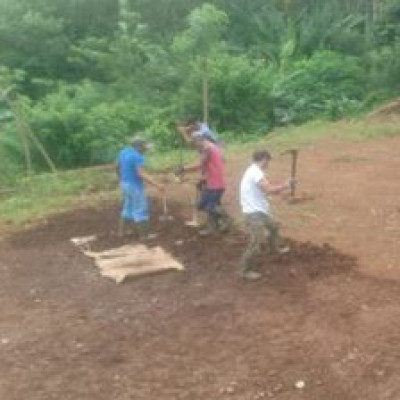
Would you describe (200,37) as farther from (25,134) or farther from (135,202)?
(135,202)

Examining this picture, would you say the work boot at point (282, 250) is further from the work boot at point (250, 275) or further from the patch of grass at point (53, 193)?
the patch of grass at point (53, 193)

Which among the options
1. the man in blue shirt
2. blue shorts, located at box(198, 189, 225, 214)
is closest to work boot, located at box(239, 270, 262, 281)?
blue shorts, located at box(198, 189, 225, 214)

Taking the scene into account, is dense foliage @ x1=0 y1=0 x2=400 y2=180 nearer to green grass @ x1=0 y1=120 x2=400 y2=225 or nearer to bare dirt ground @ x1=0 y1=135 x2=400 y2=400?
green grass @ x1=0 y1=120 x2=400 y2=225

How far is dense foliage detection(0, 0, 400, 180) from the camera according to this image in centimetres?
1853

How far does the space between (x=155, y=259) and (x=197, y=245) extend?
0.69m

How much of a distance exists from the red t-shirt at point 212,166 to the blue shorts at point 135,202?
96 centimetres

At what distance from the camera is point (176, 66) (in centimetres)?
2183

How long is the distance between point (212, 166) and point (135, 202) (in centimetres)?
122

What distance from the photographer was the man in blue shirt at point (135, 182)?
38.2 ft

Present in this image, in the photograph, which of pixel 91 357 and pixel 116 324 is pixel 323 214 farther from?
pixel 91 357

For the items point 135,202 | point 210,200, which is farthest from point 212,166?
point 135,202

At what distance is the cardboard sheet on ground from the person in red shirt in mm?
748

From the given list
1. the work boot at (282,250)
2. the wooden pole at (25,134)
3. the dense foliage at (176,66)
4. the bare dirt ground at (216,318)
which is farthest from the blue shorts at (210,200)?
the dense foliage at (176,66)

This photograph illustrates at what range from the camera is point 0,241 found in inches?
502
